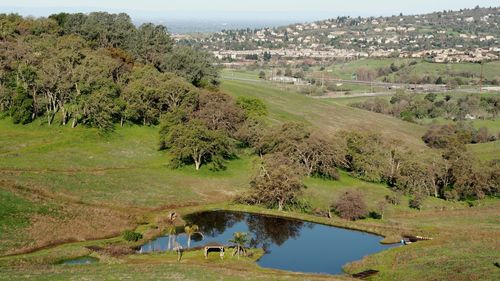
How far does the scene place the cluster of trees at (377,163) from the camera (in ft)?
339

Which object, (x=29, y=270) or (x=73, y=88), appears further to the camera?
(x=73, y=88)

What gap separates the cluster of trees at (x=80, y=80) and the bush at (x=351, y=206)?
4909 cm

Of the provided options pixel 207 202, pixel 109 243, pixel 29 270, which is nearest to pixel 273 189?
pixel 207 202

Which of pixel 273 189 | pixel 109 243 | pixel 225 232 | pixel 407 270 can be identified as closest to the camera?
pixel 407 270

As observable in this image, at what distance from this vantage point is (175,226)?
75125mm

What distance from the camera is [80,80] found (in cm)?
11969

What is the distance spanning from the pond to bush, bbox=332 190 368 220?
6748mm

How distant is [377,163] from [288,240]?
145 ft

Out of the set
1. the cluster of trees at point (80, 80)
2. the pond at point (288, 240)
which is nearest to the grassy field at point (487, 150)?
the cluster of trees at point (80, 80)

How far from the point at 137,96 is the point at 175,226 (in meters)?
51.8

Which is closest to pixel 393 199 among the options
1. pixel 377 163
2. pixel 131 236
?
pixel 377 163

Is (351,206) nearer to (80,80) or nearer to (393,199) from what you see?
(393,199)

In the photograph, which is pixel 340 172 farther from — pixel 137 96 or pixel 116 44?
pixel 116 44

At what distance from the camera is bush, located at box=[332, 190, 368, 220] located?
8475 centimetres
